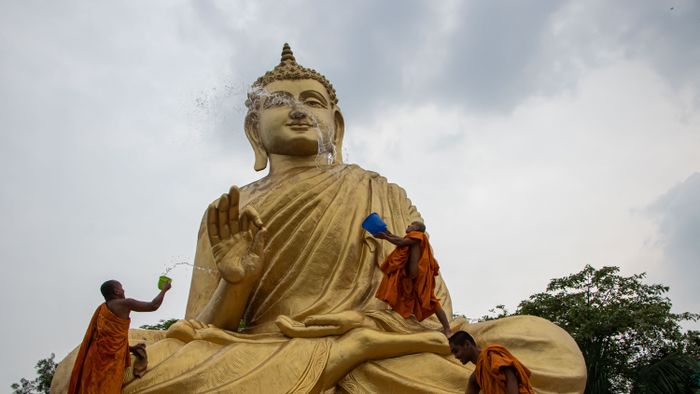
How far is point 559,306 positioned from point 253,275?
36.3 feet

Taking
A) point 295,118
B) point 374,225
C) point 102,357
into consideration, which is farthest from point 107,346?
point 295,118

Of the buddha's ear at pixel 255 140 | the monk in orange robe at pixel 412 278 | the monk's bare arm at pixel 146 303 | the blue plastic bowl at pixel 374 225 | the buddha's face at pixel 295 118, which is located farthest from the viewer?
the buddha's ear at pixel 255 140

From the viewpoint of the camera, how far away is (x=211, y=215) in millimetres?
5602

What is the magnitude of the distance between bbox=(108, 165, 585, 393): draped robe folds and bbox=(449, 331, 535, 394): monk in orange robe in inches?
38.1

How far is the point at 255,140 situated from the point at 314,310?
2.70 meters

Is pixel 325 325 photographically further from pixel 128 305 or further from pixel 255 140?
pixel 255 140

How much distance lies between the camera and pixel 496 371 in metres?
4.02

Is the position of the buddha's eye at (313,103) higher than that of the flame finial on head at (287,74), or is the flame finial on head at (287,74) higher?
the flame finial on head at (287,74)

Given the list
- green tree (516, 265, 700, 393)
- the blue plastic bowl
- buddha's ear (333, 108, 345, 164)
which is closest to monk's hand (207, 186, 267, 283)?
the blue plastic bowl

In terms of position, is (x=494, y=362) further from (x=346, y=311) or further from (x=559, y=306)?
(x=559, y=306)

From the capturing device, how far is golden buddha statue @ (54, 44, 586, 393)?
508 cm

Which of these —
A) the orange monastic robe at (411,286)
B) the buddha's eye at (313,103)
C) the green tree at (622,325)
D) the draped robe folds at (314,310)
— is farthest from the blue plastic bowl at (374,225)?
the green tree at (622,325)

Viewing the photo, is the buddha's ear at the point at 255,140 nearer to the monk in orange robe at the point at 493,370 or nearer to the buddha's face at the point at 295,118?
the buddha's face at the point at 295,118

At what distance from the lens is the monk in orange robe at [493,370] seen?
4008 mm
